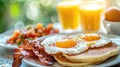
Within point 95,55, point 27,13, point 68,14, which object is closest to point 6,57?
point 95,55

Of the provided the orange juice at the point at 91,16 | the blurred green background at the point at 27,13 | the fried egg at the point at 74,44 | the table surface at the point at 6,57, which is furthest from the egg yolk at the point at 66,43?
the blurred green background at the point at 27,13

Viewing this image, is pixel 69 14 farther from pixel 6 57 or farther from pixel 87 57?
pixel 87 57

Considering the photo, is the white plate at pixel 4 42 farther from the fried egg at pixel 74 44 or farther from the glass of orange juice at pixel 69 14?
→ the glass of orange juice at pixel 69 14

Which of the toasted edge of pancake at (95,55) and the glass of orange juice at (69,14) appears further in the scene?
the glass of orange juice at (69,14)

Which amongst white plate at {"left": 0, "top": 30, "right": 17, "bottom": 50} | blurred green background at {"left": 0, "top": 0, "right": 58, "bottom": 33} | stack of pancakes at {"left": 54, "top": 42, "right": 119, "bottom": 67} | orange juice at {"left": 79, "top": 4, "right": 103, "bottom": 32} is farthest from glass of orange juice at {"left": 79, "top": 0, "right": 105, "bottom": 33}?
blurred green background at {"left": 0, "top": 0, "right": 58, "bottom": 33}

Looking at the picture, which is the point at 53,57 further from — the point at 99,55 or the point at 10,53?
the point at 10,53

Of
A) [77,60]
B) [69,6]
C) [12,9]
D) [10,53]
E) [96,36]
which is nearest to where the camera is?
[77,60]

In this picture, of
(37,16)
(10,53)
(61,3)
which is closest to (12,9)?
(37,16)
